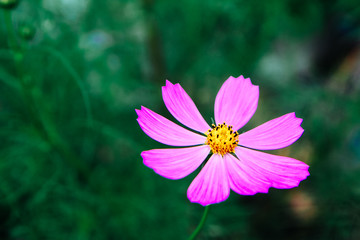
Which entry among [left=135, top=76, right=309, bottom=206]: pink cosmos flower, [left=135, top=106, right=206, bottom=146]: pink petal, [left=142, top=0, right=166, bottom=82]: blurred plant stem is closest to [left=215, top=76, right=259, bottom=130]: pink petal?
[left=135, top=76, right=309, bottom=206]: pink cosmos flower

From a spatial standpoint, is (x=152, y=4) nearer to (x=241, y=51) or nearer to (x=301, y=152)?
(x=241, y=51)

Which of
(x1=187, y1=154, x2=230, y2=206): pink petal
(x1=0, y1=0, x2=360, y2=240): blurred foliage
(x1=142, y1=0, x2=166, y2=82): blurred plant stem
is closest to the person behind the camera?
(x1=187, y1=154, x2=230, y2=206): pink petal

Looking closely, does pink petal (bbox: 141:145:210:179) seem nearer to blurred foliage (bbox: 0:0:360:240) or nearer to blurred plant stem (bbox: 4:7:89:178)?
blurred plant stem (bbox: 4:7:89:178)

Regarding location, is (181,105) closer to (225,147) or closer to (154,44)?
(225,147)

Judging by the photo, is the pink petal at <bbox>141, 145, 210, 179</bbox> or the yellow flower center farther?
the yellow flower center

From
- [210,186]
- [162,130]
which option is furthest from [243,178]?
[162,130]

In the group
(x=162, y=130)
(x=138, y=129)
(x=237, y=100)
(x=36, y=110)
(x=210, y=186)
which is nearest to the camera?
(x=210, y=186)

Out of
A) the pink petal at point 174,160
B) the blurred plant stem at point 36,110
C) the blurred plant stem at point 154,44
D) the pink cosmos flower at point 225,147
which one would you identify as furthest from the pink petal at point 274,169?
the blurred plant stem at point 154,44

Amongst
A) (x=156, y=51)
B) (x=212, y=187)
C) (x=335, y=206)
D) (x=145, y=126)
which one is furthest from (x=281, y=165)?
(x=156, y=51)
